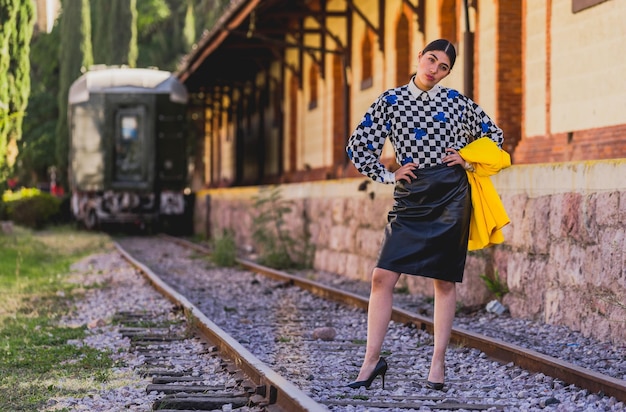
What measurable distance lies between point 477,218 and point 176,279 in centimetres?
927

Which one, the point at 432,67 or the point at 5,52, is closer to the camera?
the point at 432,67

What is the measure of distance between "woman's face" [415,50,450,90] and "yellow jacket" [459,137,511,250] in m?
0.38

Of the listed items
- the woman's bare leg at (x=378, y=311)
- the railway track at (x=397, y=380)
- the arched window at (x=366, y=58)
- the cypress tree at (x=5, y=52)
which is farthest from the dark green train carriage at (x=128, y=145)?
the woman's bare leg at (x=378, y=311)

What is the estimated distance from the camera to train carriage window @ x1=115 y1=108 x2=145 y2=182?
2533 centimetres

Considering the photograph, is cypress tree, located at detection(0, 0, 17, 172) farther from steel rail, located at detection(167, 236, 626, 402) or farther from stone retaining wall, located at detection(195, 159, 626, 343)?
steel rail, located at detection(167, 236, 626, 402)

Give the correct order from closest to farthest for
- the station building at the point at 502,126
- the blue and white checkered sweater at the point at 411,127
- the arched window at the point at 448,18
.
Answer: the blue and white checkered sweater at the point at 411,127 < the station building at the point at 502,126 < the arched window at the point at 448,18

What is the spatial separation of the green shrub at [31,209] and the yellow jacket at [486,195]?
27239mm

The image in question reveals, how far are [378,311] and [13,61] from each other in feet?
50.9

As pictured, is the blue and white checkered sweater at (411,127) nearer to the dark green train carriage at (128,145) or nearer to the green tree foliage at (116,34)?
the dark green train carriage at (128,145)

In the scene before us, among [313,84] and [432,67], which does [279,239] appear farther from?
[432,67]

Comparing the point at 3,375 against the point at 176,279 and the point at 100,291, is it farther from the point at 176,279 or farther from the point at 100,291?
the point at 176,279

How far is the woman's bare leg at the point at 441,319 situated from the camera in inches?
234

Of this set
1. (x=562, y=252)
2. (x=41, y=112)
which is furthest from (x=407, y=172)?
(x=41, y=112)

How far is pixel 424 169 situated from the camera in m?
5.80
